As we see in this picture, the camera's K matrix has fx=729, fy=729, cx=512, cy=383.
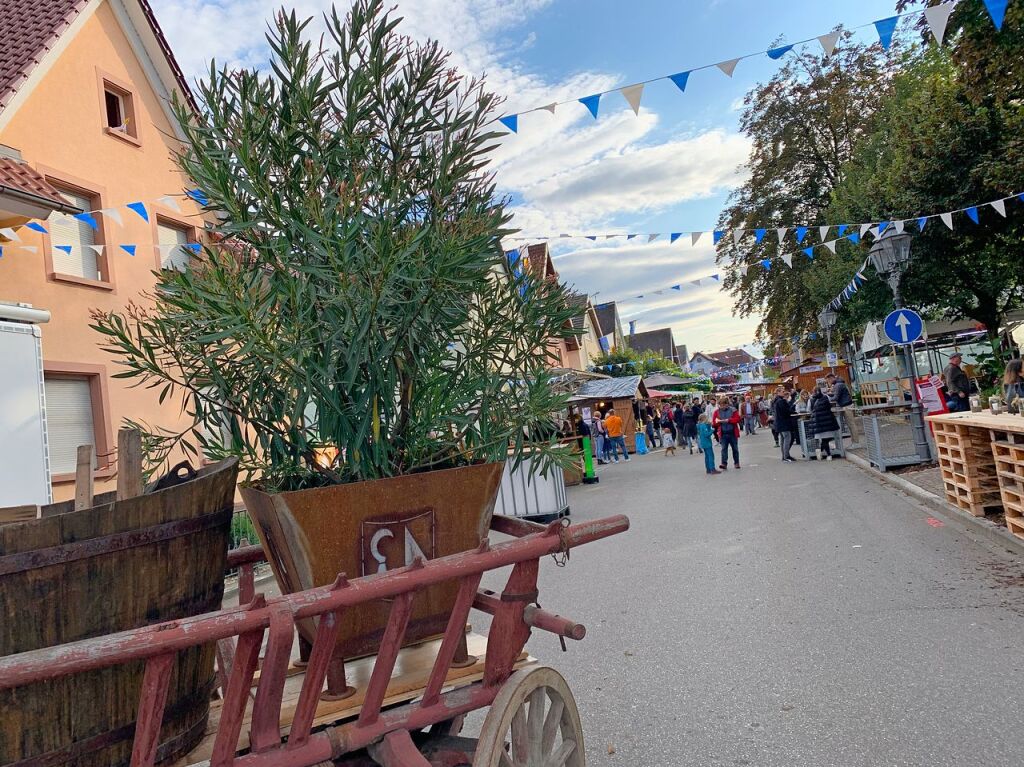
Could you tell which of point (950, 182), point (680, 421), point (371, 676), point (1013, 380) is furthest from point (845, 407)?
point (371, 676)

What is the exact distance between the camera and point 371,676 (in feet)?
7.12

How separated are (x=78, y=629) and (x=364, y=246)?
1.32 metres

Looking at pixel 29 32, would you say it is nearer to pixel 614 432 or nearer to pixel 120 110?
pixel 120 110

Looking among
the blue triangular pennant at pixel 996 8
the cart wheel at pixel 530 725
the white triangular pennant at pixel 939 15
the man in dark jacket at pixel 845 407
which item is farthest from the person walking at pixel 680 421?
the cart wheel at pixel 530 725

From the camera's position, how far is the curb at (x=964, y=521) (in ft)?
21.7

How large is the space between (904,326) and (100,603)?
11.9 meters

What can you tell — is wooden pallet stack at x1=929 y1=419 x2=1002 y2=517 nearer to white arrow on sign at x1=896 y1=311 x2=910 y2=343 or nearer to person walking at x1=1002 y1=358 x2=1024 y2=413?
person walking at x1=1002 y1=358 x2=1024 y2=413

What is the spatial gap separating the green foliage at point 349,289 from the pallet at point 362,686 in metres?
0.68

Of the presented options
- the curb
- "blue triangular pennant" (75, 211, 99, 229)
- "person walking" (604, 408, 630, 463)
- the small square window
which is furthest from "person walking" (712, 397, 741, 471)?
the small square window

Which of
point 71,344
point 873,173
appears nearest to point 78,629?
point 71,344

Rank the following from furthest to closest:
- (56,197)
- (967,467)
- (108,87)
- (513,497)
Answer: (108,87) → (513,497) → (56,197) → (967,467)

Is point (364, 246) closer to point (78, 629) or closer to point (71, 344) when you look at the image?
point (78, 629)

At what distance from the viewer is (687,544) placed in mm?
8312

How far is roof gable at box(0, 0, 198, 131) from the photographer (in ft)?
36.6
